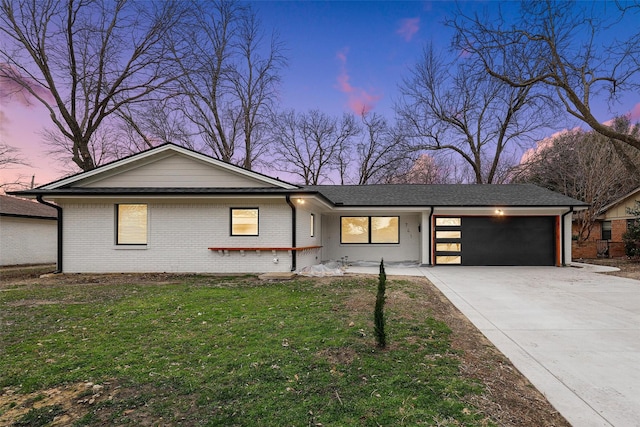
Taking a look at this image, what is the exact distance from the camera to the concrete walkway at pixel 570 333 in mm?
2791

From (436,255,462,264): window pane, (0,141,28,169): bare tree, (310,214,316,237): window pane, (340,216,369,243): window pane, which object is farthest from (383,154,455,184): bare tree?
(0,141,28,169): bare tree

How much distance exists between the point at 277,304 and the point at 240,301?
84 cm

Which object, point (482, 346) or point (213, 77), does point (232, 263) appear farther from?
point (213, 77)

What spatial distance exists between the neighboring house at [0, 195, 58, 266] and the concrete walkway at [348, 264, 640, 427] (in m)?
18.8

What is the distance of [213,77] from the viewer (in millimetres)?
21547

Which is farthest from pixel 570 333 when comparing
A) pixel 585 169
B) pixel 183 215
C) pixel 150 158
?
pixel 585 169

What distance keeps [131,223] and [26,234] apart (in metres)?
9.79

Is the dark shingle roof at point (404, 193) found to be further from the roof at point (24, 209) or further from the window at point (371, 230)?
the roof at point (24, 209)

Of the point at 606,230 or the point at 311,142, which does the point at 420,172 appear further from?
the point at 606,230

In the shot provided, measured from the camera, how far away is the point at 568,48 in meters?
13.3

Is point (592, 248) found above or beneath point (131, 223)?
beneath

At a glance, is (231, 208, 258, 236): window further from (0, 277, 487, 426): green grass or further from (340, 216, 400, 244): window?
(340, 216, 400, 244): window

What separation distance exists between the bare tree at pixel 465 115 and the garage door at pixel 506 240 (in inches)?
490

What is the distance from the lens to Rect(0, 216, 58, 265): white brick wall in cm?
1472
